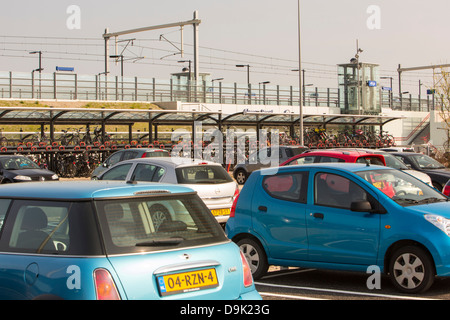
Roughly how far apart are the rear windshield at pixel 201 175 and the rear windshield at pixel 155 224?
7.74 meters

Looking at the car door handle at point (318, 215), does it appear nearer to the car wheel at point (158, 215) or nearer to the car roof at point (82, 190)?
the car roof at point (82, 190)

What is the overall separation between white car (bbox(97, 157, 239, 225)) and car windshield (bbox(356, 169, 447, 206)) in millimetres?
4621

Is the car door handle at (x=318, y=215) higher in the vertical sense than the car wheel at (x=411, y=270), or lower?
higher

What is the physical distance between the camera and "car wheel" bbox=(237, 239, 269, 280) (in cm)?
921

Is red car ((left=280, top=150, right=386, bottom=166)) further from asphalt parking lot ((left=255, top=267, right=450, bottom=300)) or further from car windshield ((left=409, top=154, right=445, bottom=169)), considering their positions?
car windshield ((left=409, top=154, right=445, bottom=169))

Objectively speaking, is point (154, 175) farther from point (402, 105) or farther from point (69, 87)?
point (402, 105)

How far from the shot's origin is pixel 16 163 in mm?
24266

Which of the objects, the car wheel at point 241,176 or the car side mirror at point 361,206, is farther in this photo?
the car wheel at point 241,176

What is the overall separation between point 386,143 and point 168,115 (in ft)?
66.1

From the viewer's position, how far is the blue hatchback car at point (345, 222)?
798cm

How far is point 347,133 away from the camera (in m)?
43.8

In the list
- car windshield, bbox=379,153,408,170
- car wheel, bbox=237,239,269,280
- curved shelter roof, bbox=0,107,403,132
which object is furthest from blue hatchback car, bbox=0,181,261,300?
curved shelter roof, bbox=0,107,403,132

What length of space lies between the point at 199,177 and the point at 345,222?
5395 mm

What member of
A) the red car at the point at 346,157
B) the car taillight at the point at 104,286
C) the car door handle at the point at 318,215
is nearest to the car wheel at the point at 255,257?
the car door handle at the point at 318,215
